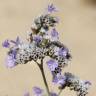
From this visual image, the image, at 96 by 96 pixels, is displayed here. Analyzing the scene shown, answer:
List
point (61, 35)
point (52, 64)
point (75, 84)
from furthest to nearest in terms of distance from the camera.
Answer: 1. point (61, 35)
2. point (75, 84)
3. point (52, 64)

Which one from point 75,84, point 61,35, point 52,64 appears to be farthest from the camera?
point 61,35

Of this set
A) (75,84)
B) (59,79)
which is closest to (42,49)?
(59,79)

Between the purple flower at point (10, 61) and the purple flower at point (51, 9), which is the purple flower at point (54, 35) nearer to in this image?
the purple flower at point (51, 9)

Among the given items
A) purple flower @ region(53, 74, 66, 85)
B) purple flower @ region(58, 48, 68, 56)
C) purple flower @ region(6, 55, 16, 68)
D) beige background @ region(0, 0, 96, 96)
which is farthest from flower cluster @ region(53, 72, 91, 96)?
beige background @ region(0, 0, 96, 96)

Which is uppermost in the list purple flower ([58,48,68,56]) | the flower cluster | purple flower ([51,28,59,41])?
purple flower ([51,28,59,41])

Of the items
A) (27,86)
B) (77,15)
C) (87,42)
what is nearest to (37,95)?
(27,86)

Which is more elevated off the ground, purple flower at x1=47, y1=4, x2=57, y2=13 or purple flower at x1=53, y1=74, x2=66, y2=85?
purple flower at x1=47, y1=4, x2=57, y2=13

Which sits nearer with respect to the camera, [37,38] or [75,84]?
[37,38]

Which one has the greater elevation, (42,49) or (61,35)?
(61,35)

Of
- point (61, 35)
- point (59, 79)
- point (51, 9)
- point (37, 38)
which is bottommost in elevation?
point (59, 79)

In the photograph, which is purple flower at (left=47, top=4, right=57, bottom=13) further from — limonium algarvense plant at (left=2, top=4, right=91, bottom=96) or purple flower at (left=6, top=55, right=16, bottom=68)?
purple flower at (left=6, top=55, right=16, bottom=68)

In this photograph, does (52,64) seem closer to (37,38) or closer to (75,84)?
(37,38)
